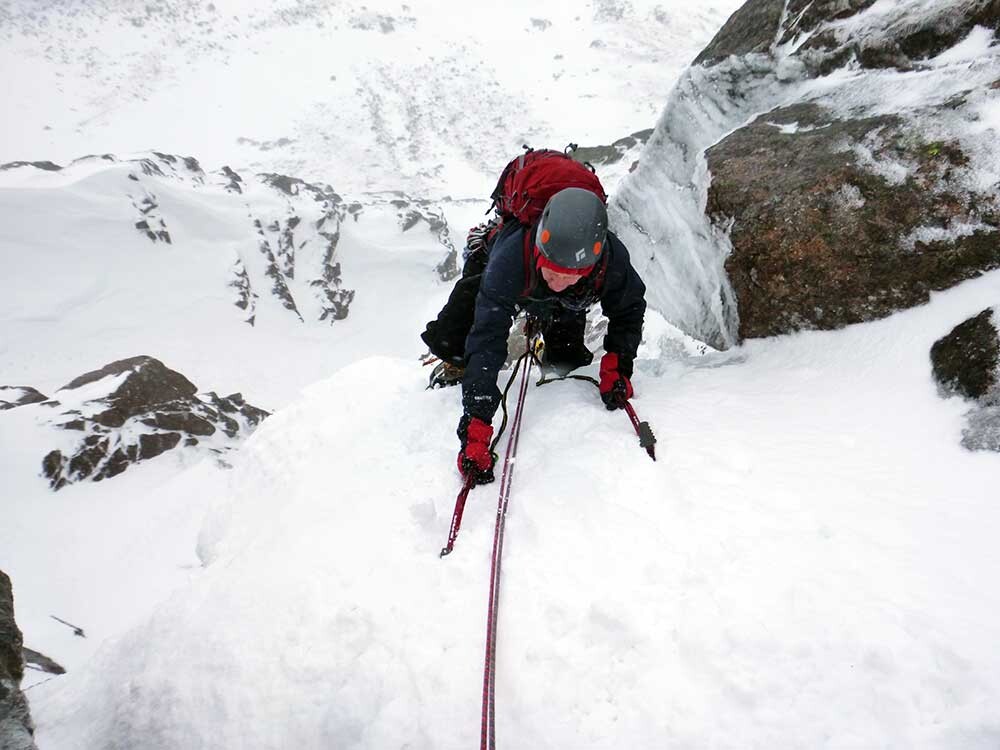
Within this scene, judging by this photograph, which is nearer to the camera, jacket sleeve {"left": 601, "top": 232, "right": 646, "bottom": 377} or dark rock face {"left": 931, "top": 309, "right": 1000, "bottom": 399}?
dark rock face {"left": 931, "top": 309, "right": 1000, "bottom": 399}

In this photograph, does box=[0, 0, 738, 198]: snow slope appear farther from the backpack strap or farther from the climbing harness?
the backpack strap

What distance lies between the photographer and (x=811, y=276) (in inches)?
143

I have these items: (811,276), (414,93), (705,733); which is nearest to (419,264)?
(414,93)

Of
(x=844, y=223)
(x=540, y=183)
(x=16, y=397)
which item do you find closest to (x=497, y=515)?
(x=540, y=183)

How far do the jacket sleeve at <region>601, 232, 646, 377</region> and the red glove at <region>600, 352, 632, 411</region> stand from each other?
69 millimetres

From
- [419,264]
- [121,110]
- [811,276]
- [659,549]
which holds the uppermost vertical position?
[121,110]

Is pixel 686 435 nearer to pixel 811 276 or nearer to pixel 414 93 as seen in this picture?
pixel 811 276

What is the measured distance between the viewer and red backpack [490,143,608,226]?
3.25 meters

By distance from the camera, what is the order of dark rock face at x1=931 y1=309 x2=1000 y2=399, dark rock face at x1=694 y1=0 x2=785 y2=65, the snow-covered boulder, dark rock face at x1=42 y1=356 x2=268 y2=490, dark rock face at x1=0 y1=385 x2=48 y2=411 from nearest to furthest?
dark rock face at x1=931 y1=309 x2=1000 y2=399, the snow-covered boulder, dark rock face at x1=694 y1=0 x2=785 y2=65, dark rock face at x1=42 y1=356 x2=268 y2=490, dark rock face at x1=0 y1=385 x2=48 y2=411

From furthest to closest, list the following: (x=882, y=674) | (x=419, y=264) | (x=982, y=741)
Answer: (x=419, y=264) < (x=882, y=674) < (x=982, y=741)

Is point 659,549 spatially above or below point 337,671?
above

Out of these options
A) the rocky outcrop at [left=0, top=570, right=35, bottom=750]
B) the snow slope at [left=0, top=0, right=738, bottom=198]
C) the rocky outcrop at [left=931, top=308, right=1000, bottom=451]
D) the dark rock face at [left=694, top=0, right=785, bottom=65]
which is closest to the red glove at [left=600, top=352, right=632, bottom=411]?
the rocky outcrop at [left=931, top=308, right=1000, bottom=451]

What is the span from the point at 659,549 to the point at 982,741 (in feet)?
3.93

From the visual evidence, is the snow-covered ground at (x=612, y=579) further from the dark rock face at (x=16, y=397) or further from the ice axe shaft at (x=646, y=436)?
the dark rock face at (x=16, y=397)
